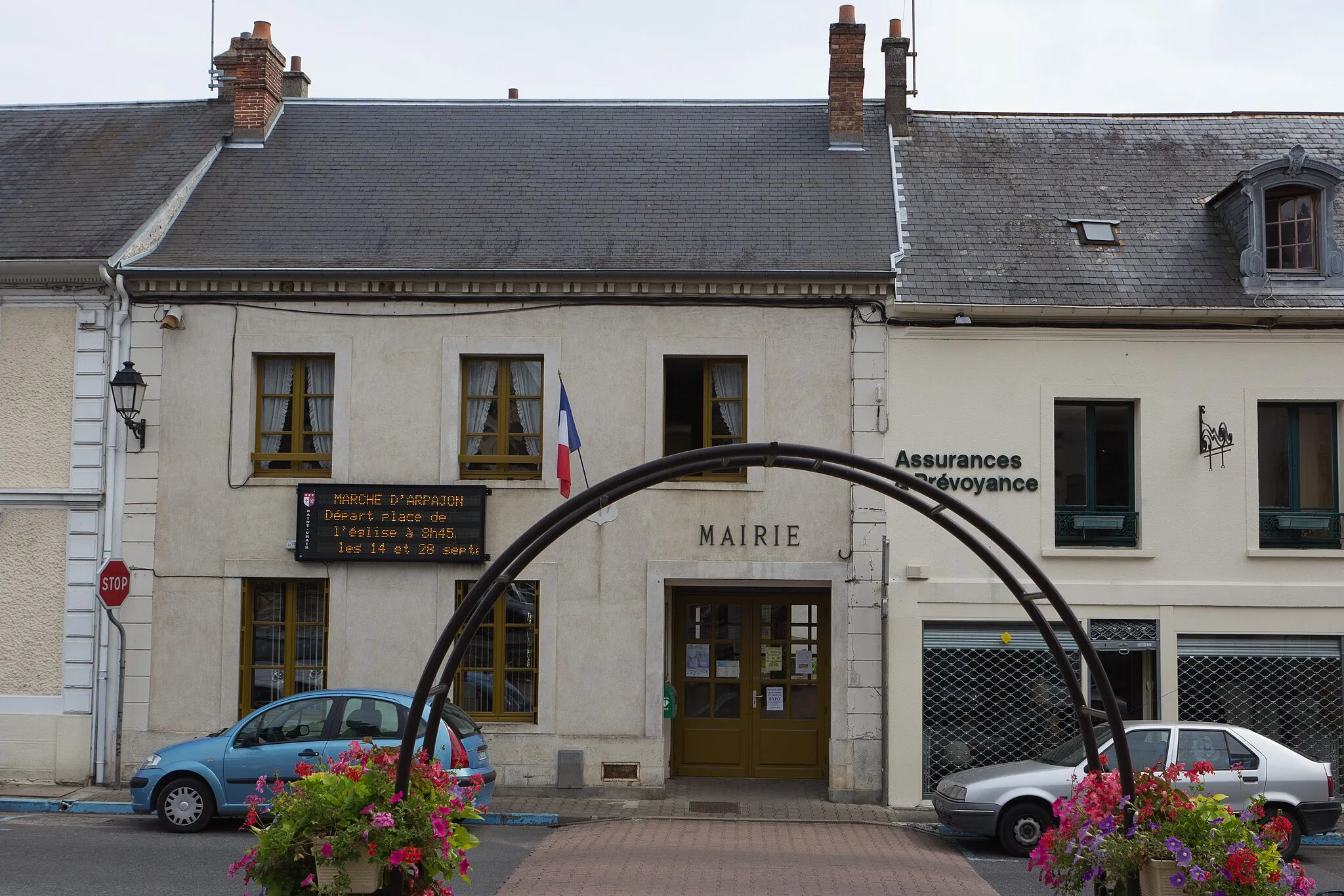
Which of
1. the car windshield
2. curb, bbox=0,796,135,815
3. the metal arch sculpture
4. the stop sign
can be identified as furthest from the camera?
the stop sign

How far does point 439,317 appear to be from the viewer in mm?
14617

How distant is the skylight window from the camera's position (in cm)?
1538

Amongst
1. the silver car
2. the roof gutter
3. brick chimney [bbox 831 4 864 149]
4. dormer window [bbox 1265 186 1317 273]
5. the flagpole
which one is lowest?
the silver car

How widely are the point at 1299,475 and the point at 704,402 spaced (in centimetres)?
706

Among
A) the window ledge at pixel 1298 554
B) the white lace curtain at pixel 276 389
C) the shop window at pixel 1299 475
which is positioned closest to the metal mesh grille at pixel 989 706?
the window ledge at pixel 1298 554

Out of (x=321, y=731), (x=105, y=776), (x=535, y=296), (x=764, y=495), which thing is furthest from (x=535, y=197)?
(x=105, y=776)

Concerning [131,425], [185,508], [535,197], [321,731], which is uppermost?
[535,197]

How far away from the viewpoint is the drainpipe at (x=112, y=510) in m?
14.1

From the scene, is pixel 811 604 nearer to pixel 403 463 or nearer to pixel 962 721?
pixel 962 721

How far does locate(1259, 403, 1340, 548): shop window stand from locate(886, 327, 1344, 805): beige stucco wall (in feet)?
1.04

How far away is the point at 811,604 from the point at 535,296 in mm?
5081

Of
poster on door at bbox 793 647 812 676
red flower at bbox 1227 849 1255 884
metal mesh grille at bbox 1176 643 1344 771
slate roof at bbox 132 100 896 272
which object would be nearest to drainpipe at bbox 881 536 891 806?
poster on door at bbox 793 647 812 676

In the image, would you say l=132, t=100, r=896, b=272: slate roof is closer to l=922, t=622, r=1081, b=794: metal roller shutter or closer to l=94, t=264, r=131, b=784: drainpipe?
l=94, t=264, r=131, b=784: drainpipe

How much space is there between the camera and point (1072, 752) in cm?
1184
